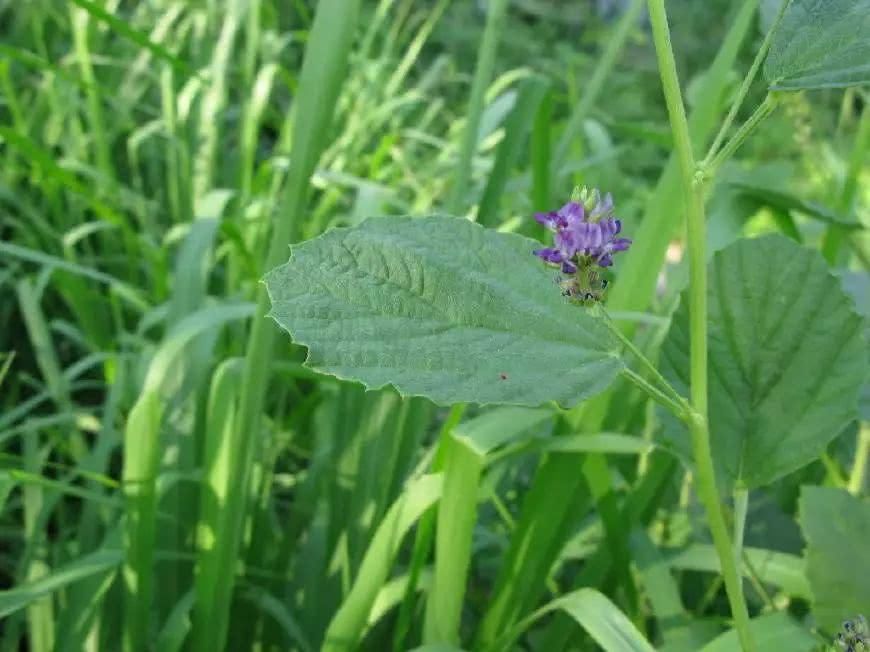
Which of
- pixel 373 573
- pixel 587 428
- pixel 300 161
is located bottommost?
pixel 373 573

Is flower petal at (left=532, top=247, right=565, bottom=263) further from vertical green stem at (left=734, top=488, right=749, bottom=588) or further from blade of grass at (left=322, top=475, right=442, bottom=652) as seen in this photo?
blade of grass at (left=322, top=475, right=442, bottom=652)

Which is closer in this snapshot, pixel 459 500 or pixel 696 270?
pixel 696 270

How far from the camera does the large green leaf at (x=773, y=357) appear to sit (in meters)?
0.58

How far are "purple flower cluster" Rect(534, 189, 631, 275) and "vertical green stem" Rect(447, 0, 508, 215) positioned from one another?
0.37 meters

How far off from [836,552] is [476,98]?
0.40 meters

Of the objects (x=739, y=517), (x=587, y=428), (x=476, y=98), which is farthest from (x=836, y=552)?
(x=476, y=98)

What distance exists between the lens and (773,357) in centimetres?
60

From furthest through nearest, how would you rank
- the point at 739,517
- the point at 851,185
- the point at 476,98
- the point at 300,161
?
the point at 851,185 → the point at 476,98 → the point at 300,161 → the point at 739,517

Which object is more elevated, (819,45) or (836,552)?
(819,45)

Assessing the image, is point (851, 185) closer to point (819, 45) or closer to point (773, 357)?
point (773, 357)

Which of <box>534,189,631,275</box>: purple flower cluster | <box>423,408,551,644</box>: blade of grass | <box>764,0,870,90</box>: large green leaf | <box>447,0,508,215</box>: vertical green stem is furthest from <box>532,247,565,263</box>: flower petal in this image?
<box>447,0,508,215</box>: vertical green stem

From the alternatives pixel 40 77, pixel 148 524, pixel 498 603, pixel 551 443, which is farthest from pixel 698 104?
pixel 40 77

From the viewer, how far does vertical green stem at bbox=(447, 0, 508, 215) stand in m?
0.82

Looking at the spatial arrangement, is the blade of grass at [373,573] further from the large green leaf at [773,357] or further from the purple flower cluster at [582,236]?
the purple flower cluster at [582,236]
